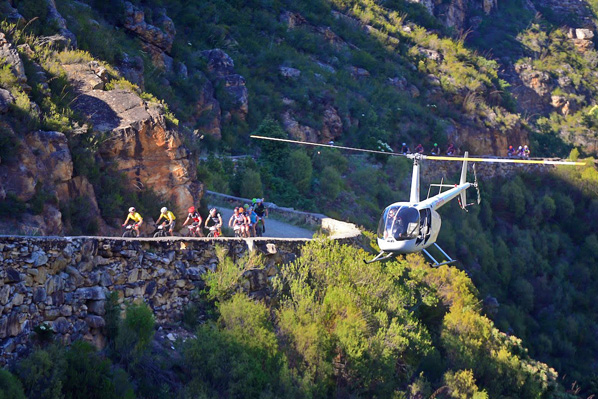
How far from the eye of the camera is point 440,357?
74.3 ft

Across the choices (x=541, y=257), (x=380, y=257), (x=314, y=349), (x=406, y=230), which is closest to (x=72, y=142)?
(x=314, y=349)

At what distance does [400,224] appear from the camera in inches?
792

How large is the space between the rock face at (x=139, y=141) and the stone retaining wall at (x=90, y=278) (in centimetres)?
447

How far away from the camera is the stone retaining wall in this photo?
1315cm

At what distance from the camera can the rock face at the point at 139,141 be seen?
2123cm

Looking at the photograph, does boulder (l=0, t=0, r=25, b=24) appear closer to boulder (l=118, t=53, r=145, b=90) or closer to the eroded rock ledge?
boulder (l=118, t=53, r=145, b=90)

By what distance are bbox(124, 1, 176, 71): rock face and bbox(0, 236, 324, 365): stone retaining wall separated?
19363 mm

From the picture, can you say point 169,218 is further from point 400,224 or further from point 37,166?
point 400,224

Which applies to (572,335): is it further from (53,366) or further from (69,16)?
(53,366)

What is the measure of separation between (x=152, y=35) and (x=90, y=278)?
22914 millimetres

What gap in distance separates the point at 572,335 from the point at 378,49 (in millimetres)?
25232

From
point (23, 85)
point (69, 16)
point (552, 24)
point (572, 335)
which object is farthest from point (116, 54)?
point (552, 24)

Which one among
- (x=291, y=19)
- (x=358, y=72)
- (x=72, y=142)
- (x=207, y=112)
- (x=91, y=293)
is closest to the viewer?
(x=91, y=293)

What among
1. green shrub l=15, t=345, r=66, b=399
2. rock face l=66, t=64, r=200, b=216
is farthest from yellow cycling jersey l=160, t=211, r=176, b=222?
green shrub l=15, t=345, r=66, b=399
